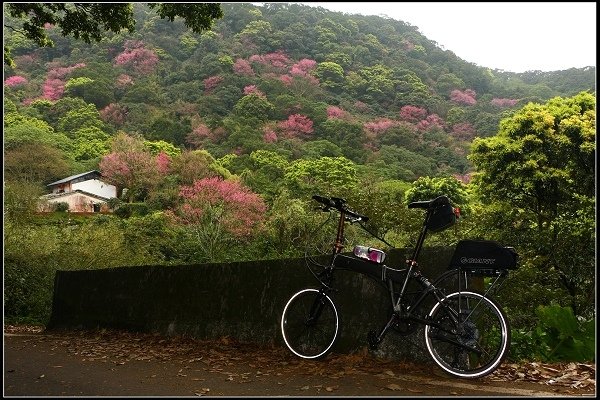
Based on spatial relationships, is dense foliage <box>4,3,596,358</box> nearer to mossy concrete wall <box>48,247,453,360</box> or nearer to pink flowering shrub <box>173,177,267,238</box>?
pink flowering shrub <box>173,177,267,238</box>

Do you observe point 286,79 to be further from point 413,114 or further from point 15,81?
point 15,81

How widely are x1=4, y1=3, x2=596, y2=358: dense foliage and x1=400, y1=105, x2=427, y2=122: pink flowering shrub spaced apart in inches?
5.9

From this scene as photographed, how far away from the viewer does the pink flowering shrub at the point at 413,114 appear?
5744 cm

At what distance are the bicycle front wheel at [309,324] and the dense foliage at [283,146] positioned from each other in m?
1.93

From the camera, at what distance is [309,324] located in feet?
16.0

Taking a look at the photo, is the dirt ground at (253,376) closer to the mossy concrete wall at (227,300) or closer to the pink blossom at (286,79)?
the mossy concrete wall at (227,300)

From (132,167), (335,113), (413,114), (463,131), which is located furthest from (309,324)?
(413,114)

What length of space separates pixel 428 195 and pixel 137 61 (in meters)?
42.5

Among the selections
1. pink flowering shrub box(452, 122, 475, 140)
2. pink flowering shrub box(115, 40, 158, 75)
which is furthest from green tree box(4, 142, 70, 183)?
pink flowering shrub box(452, 122, 475, 140)

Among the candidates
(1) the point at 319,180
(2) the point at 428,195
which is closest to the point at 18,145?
(1) the point at 319,180

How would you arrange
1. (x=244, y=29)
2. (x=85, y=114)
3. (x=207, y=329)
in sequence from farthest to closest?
(x=244, y=29)
(x=85, y=114)
(x=207, y=329)

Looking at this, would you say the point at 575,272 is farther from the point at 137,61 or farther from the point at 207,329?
the point at 137,61

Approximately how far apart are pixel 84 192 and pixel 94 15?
3191 centimetres

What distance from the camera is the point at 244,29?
234 feet
